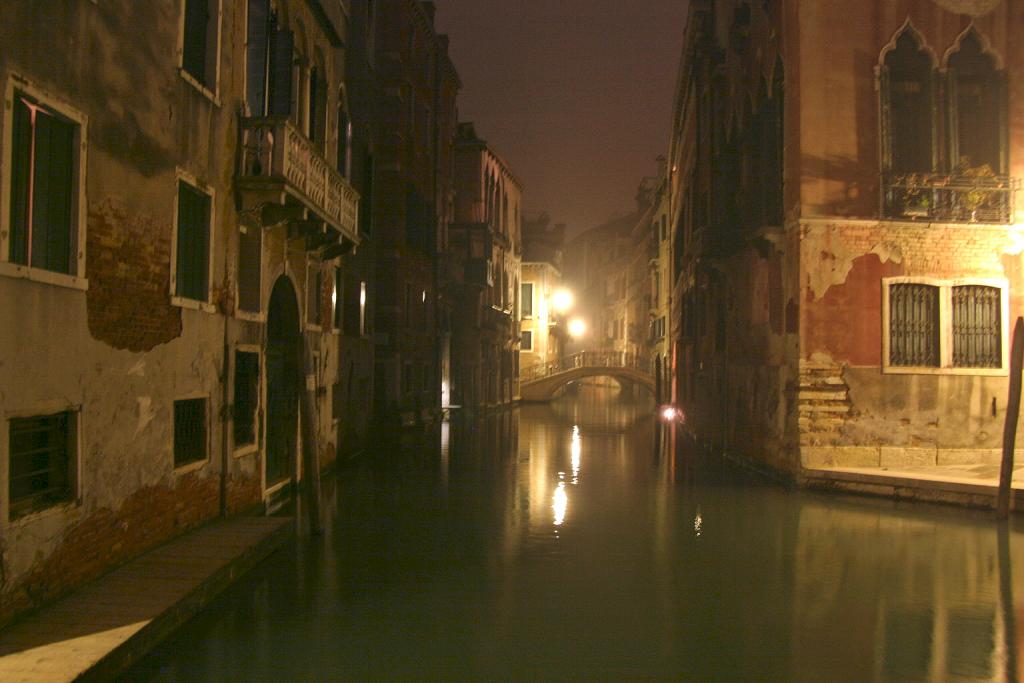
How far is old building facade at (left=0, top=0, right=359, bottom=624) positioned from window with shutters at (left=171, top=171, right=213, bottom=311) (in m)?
0.03

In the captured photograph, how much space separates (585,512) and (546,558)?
3085 mm

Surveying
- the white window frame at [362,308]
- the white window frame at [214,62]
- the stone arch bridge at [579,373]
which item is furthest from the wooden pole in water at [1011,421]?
the stone arch bridge at [579,373]

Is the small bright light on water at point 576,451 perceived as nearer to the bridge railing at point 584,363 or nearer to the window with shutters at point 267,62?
the window with shutters at point 267,62

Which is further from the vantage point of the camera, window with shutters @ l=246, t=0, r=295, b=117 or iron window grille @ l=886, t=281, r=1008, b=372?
iron window grille @ l=886, t=281, r=1008, b=372

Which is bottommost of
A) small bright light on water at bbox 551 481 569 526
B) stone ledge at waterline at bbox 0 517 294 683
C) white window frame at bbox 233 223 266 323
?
small bright light on water at bbox 551 481 569 526

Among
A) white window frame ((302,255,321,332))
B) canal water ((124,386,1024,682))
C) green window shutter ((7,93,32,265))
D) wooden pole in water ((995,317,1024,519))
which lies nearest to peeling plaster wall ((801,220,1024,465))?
canal water ((124,386,1024,682))

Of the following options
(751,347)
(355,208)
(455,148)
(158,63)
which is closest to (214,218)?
(158,63)

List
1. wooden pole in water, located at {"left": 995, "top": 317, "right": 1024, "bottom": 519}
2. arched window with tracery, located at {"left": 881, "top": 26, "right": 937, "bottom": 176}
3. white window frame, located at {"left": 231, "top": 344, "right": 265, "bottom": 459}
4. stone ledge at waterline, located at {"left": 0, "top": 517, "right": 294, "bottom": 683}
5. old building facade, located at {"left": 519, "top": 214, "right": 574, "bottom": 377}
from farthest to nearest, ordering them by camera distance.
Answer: old building facade, located at {"left": 519, "top": 214, "right": 574, "bottom": 377} < arched window with tracery, located at {"left": 881, "top": 26, "right": 937, "bottom": 176} < wooden pole in water, located at {"left": 995, "top": 317, "right": 1024, "bottom": 519} < white window frame, located at {"left": 231, "top": 344, "right": 265, "bottom": 459} < stone ledge at waterline, located at {"left": 0, "top": 517, "right": 294, "bottom": 683}

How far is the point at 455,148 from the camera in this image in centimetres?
3881

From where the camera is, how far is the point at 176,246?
9.30 m

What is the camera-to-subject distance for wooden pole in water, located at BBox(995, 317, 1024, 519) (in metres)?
11.8

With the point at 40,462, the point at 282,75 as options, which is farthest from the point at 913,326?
the point at 40,462

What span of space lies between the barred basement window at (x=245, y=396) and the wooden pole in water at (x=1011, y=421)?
9484 mm

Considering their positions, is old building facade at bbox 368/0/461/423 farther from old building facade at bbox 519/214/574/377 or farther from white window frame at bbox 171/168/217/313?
old building facade at bbox 519/214/574/377
